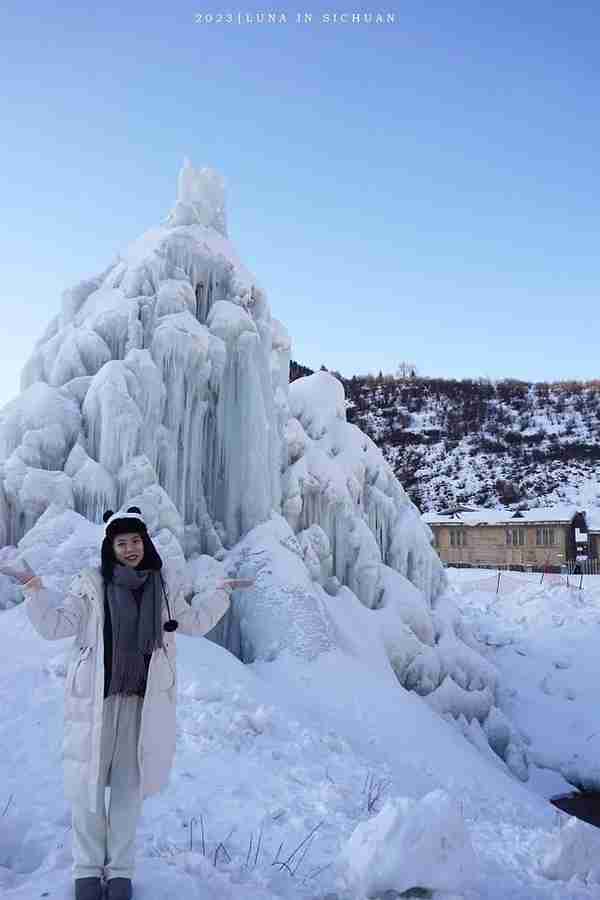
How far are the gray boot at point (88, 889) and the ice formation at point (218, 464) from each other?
23.1 ft

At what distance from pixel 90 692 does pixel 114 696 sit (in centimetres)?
14

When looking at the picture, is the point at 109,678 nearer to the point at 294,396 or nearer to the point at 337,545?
the point at 337,545

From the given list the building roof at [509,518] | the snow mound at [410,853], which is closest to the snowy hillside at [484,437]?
the building roof at [509,518]

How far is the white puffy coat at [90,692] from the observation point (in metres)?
3.18

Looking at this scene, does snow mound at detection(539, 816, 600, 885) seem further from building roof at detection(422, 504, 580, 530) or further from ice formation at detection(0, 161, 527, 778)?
building roof at detection(422, 504, 580, 530)

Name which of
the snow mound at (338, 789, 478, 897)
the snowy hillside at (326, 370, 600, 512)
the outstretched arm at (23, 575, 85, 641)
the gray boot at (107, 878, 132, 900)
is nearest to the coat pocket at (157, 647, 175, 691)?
the outstretched arm at (23, 575, 85, 641)

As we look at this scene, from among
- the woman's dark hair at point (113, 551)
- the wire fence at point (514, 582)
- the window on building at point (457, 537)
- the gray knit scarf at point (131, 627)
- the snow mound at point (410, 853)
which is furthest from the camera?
the window on building at point (457, 537)

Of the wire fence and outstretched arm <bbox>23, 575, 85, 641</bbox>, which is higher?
outstretched arm <bbox>23, 575, 85, 641</bbox>

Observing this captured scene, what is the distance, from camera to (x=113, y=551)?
3514 millimetres

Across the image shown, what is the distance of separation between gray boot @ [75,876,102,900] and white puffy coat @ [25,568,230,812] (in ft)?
1.02

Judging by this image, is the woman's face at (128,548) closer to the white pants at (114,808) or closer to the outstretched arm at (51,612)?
the outstretched arm at (51,612)

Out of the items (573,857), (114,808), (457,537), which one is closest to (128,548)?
(114,808)

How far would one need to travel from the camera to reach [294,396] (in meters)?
17.5

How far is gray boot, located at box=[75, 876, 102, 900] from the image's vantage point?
10.1 feet
